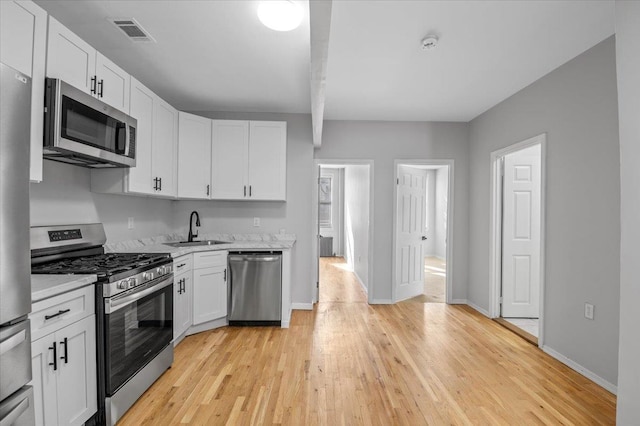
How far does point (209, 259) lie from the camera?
3.37m

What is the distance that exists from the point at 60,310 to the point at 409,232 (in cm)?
413

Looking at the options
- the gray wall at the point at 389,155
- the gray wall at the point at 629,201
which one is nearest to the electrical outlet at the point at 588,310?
the gray wall at the point at 629,201

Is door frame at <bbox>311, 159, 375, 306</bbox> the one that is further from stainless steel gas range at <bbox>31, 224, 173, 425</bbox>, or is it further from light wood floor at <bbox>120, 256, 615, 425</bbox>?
stainless steel gas range at <bbox>31, 224, 173, 425</bbox>

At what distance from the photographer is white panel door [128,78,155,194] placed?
2705 mm

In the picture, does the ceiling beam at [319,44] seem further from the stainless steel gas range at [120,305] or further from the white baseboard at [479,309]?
the white baseboard at [479,309]

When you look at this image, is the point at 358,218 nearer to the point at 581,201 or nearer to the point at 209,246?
the point at 209,246

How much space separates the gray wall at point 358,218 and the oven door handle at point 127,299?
10.0 feet

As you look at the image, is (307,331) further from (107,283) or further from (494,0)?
(494,0)

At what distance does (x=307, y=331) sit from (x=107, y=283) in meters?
2.13

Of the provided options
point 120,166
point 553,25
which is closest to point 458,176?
point 553,25

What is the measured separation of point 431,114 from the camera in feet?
13.9

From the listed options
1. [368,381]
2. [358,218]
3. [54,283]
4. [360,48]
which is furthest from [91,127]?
[358,218]

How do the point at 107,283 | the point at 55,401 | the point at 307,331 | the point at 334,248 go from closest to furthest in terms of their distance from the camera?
the point at 55,401
the point at 107,283
the point at 307,331
the point at 334,248

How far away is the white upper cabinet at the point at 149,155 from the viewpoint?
8.73ft
